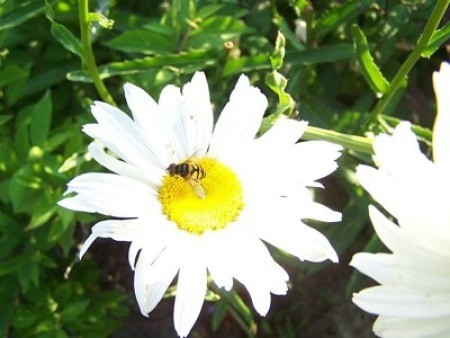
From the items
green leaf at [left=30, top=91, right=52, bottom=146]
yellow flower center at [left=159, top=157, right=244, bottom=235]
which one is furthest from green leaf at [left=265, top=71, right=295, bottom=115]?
green leaf at [left=30, top=91, right=52, bottom=146]

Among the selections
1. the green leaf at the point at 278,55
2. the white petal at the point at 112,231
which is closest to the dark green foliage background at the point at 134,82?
A: the green leaf at the point at 278,55

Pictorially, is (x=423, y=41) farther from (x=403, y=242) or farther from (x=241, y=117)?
(x=403, y=242)

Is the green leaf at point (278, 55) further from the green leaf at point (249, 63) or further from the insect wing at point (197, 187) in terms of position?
the green leaf at point (249, 63)

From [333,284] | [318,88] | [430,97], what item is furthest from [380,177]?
[333,284]

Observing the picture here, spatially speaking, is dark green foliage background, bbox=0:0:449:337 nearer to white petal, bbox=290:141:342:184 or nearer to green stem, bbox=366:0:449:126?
green stem, bbox=366:0:449:126

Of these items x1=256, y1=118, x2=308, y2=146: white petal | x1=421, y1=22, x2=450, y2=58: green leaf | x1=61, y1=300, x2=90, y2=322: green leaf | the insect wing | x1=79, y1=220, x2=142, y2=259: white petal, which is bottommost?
x1=61, y1=300, x2=90, y2=322: green leaf

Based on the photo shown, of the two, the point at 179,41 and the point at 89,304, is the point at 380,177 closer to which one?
the point at 179,41
